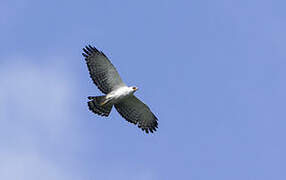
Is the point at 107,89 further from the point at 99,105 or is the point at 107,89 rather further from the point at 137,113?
the point at 137,113

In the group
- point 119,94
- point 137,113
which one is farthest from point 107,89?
point 137,113

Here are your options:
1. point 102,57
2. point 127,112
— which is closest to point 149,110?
point 127,112

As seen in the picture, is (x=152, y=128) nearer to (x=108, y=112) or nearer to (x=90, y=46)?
(x=108, y=112)

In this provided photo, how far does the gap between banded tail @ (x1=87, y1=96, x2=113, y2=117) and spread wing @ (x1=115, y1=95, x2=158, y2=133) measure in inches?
25.1

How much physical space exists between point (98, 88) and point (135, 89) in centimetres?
165

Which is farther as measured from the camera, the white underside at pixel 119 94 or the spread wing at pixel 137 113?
the spread wing at pixel 137 113

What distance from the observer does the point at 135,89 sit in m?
35.2

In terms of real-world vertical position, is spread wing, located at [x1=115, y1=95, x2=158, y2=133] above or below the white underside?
above

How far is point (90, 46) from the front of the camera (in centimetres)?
3553

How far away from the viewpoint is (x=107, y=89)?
35.6 meters

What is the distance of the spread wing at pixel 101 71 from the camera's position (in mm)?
35219

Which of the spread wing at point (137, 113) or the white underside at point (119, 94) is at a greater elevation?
the spread wing at point (137, 113)

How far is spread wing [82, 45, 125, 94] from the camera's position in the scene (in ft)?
116

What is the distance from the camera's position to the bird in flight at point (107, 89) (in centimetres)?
3525
